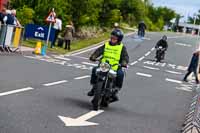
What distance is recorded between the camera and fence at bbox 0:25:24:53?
83.6 feet

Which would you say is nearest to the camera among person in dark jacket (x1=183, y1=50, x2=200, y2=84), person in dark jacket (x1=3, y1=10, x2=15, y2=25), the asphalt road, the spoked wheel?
the asphalt road

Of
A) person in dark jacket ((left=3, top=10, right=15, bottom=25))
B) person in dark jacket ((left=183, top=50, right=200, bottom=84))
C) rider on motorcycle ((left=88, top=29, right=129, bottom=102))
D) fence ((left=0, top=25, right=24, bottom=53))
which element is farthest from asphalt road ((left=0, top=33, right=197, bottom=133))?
person in dark jacket ((left=183, top=50, right=200, bottom=84))

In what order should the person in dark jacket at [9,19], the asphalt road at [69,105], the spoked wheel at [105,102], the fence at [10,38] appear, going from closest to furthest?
the asphalt road at [69,105] < the spoked wheel at [105,102] < the fence at [10,38] < the person in dark jacket at [9,19]

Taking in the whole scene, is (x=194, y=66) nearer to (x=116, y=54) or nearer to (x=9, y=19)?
(x=9, y=19)

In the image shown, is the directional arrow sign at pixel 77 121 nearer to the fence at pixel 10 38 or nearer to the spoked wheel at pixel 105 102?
the spoked wheel at pixel 105 102

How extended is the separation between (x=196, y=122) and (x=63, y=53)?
72.4 ft

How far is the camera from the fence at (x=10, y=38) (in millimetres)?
25484

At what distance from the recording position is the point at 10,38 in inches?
1019

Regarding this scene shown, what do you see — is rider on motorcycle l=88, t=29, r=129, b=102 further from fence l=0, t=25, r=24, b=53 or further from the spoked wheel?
fence l=0, t=25, r=24, b=53

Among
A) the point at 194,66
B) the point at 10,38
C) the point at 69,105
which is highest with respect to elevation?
the point at 10,38

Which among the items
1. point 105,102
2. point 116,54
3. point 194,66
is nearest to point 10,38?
point 194,66

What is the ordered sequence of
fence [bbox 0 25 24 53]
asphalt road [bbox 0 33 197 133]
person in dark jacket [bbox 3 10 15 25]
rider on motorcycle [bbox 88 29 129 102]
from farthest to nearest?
person in dark jacket [bbox 3 10 15 25]
fence [bbox 0 25 24 53]
rider on motorcycle [bbox 88 29 129 102]
asphalt road [bbox 0 33 197 133]

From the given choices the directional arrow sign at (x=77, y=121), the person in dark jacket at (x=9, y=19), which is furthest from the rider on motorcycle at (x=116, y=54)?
the person in dark jacket at (x=9, y=19)

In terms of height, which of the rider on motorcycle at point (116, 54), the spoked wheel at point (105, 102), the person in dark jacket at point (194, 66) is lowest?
the person in dark jacket at point (194, 66)
